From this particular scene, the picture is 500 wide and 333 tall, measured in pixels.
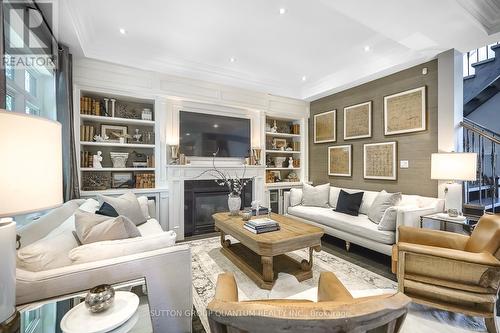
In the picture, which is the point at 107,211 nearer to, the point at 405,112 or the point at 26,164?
the point at 26,164

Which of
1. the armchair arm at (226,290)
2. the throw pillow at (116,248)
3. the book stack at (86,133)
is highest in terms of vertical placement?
the book stack at (86,133)

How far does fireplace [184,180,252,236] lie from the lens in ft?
12.6

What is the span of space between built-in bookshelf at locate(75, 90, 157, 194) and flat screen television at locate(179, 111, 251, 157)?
52 cm

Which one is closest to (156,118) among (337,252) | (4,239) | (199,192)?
(199,192)

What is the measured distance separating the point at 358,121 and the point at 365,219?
1.88 metres

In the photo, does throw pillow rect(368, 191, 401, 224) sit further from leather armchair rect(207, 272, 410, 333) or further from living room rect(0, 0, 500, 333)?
leather armchair rect(207, 272, 410, 333)

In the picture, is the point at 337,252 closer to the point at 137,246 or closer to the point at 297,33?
the point at 137,246

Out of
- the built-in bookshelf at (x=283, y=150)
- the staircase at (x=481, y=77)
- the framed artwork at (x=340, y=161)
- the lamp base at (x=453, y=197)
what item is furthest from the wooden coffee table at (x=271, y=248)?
the staircase at (x=481, y=77)

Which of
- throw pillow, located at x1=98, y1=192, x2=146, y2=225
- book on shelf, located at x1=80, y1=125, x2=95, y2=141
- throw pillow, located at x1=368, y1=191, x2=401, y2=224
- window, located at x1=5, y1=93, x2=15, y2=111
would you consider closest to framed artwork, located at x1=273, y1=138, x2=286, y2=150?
throw pillow, located at x1=368, y1=191, x2=401, y2=224

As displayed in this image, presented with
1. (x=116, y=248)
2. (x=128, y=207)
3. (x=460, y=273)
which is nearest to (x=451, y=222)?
(x=460, y=273)

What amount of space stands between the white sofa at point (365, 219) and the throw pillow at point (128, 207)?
2504 millimetres

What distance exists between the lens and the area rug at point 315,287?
A: 166 centimetres

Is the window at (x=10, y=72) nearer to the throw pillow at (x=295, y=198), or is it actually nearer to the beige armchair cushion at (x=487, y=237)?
the throw pillow at (x=295, y=198)

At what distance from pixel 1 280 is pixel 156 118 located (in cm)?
308
